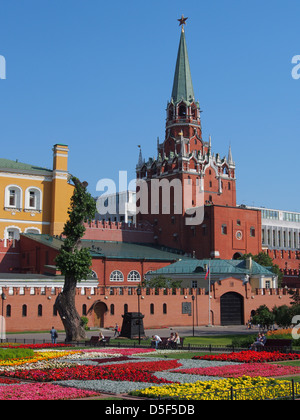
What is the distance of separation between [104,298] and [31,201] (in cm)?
2455

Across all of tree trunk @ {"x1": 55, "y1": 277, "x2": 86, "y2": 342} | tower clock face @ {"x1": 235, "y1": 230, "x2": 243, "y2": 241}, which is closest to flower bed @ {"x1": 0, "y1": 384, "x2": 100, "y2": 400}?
tree trunk @ {"x1": 55, "y1": 277, "x2": 86, "y2": 342}

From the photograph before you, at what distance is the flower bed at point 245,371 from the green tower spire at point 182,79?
230ft

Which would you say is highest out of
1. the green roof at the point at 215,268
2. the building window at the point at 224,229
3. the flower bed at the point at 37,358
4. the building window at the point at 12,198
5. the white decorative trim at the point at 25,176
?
the white decorative trim at the point at 25,176

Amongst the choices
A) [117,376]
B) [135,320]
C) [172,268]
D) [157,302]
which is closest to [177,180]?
[172,268]

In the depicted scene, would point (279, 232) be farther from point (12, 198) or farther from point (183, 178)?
point (12, 198)

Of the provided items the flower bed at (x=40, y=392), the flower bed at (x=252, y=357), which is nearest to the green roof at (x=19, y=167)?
the flower bed at (x=252, y=357)

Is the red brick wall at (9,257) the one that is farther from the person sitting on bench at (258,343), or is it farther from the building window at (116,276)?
the person sitting on bench at (258,343)

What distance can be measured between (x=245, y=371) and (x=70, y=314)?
1900cm

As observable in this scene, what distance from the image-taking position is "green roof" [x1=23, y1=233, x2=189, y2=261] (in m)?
65.6

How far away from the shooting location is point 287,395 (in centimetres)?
1397

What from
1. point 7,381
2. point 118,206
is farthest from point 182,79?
point 7,381

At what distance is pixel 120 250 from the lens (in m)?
71.1

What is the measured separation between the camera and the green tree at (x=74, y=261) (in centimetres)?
3644
